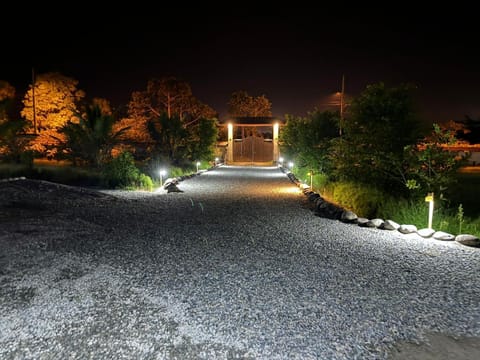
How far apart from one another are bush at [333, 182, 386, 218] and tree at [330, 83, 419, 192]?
458 millimetres

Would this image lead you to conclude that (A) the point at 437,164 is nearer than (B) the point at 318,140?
Yes

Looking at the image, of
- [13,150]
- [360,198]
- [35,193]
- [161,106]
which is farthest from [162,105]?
[360,198]

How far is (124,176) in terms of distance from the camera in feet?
40.5

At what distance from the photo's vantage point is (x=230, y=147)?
95.2 ft

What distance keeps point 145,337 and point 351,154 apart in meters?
7.57

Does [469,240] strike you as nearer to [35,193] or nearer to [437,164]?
[437,164]

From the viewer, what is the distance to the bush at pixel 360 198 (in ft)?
26.2

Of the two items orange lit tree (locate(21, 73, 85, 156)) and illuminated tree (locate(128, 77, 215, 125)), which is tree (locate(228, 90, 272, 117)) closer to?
illuminated tree (locate(128, 77, 215, 125))

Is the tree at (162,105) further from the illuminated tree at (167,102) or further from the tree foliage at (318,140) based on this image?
the tree foliage at (318,140)

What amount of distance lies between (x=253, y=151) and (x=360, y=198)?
68.0 ft

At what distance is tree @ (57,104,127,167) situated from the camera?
13906mm

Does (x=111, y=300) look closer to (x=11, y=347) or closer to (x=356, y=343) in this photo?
(x=11, y=347)

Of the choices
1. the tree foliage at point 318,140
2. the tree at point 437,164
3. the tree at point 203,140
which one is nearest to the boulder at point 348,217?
the tree at point 437,164

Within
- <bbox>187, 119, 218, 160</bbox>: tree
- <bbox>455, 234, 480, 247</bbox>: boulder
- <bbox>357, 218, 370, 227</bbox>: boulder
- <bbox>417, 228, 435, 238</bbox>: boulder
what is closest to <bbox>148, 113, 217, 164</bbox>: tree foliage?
<bbox>187, 119, 218, 160</bbox>: tree
